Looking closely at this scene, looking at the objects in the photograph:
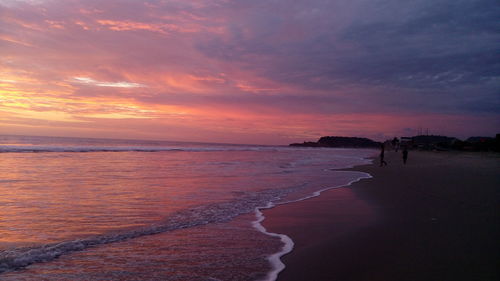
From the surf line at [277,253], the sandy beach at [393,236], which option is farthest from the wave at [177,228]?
the sandy beach at [393,236]

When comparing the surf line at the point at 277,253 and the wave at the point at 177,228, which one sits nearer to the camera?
the surf line at the point at 277,253

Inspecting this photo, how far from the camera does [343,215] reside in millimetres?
8469

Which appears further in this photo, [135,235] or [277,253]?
[135,235]

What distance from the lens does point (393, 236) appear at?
6.20 meters

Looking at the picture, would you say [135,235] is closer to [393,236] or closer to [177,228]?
[177,228]

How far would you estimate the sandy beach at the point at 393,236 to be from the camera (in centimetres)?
445

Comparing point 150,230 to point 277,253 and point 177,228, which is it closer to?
point 177,228

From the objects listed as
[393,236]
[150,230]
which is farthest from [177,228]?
[393,236]

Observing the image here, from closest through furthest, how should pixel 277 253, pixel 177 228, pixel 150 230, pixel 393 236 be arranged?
1. pixel 277 253
2. pixel 393 236
3. pixel 150 230
4. pixel 177 228

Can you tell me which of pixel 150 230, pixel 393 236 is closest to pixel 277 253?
pixel 393 236

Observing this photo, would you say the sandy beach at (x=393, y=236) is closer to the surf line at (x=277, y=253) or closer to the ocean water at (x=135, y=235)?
the surf line at (x=277, y=253)

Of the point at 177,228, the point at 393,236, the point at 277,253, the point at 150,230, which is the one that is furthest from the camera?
the point at 177,228

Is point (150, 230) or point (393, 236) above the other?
point (393, 236)

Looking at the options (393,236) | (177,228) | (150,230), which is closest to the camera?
(393,236)
